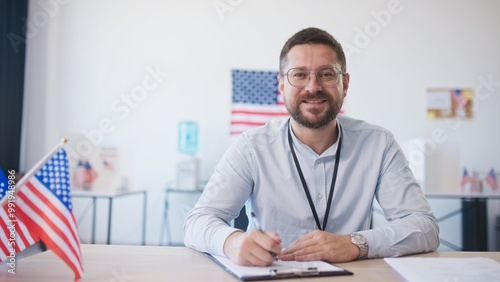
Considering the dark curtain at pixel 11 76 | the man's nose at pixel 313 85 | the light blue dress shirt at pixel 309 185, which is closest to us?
the light blue dress shirt at pixel 309 185

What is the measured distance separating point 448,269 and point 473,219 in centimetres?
344

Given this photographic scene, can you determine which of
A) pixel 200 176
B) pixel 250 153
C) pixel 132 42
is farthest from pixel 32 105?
pixel 250 153

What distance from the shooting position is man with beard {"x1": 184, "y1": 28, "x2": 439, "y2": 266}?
1500mm

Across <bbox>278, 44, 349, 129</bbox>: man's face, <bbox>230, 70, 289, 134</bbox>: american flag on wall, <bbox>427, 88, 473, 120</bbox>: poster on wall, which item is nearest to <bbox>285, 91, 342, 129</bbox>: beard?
<bbox>278, 44, 349, 129</bbox>: man's face

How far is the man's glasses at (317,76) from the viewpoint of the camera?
1592 millimetres

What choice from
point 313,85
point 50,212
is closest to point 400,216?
point 313,85

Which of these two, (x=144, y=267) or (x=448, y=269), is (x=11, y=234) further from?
(x=448, y=269)

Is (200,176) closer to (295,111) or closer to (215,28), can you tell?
(215,28)

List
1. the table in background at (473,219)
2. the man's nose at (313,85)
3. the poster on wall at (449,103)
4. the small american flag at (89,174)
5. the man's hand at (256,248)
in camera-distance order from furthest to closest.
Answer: the poster on wall at (449,103), the small american flag at (89,174), the table in background at (473,219), the man's nose at (313,85), the man's hand at (256,248)

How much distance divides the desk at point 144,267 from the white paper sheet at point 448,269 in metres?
0.03

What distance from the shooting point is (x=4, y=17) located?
396cm

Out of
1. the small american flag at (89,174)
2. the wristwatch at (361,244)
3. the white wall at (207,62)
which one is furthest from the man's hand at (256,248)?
the white wall at (207,62)

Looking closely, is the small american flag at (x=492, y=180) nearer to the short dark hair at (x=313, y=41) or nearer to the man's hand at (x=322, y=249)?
the short dark hair at (x=313, y=41)

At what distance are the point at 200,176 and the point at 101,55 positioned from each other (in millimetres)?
1678
